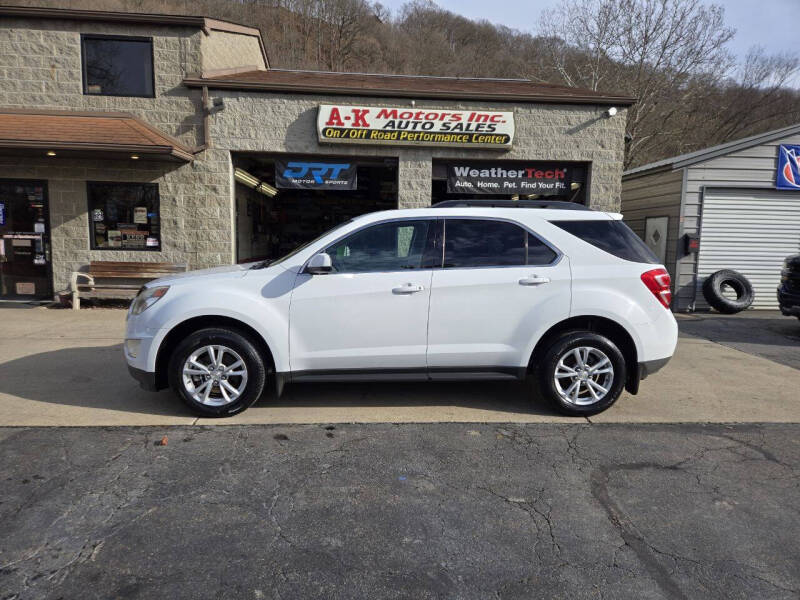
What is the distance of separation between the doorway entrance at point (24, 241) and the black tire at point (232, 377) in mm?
8440

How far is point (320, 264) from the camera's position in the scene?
14.3 ft

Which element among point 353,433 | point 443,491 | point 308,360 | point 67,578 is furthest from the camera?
point 308,360

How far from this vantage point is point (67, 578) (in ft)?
7.96

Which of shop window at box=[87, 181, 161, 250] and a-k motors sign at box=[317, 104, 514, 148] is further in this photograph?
shop window at box=[87, 181, 161, 250]

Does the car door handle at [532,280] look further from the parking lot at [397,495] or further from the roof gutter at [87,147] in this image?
the roof gutter at [87,147]

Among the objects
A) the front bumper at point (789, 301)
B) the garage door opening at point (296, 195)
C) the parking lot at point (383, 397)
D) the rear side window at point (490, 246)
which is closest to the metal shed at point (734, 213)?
the front bumper at point (789, 301)

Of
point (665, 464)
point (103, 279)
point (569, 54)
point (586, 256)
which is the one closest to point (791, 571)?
point (665, 464)

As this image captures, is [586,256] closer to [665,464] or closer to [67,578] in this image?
[665,464]

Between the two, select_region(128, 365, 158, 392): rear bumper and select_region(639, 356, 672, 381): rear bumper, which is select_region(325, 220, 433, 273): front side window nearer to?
select_region(128, 365, 158, 392): rear bumper

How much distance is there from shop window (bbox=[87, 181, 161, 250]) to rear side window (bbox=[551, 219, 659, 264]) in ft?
29.4

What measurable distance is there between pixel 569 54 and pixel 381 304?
25.9 meters

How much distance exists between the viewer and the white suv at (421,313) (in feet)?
14.6

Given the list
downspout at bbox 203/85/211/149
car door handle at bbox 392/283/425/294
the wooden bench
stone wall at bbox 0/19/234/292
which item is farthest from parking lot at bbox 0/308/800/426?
downspout at bbox 203/85/211/149

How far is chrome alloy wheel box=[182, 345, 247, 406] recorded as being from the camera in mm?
4434
